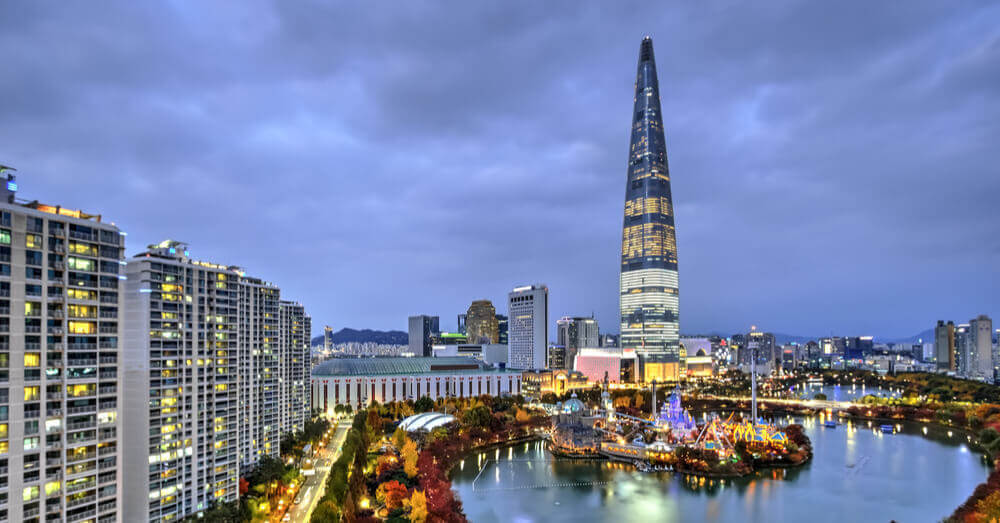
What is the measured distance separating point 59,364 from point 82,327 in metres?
1.28

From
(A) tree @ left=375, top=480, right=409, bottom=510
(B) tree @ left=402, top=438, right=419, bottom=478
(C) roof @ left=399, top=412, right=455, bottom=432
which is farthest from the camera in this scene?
(C) roof @ left=399, top=412, right=455, bottom=432

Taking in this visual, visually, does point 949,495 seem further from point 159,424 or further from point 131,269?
point 131,269

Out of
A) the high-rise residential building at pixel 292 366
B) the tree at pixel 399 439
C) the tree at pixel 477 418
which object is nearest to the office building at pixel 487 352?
the tree at pixel 477 418

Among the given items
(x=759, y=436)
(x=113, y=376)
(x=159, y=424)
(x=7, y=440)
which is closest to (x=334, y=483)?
(x=159, y=424)

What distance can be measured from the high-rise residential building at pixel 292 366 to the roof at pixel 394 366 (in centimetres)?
1619

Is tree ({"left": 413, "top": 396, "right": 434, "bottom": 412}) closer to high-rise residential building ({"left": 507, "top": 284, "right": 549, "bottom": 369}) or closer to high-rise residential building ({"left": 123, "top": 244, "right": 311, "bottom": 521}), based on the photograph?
high-rise residential building ({"left": 123, "top": 244, "right": 311, "bottom": 521})

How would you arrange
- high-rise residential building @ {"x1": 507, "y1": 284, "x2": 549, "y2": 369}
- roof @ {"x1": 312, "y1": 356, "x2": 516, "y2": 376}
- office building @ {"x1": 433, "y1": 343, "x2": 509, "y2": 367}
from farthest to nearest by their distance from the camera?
office building @ {"x1": 433, "y1": 343, "x2": 509, "y2": 367} < high-rise residential building @ {"x1": 507, "y1": 284, "x2": 549, "y2": 369} < roof @ {"x1": 312, "y1": 356, "x2": 516, "y2": 376}

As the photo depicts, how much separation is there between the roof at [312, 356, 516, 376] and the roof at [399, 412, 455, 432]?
16.0 metres

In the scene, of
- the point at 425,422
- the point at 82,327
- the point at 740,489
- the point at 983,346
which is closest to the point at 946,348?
the point at 983,346

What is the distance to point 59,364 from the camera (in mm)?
16891

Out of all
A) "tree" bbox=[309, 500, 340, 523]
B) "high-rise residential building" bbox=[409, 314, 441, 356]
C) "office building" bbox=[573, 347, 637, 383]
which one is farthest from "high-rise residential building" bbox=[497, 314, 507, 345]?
"tree" bbox=[309, 500, 340, 523]

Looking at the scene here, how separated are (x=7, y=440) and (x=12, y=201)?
6.89 meters

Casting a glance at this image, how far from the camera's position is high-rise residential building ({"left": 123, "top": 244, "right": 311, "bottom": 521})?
71.1 feet

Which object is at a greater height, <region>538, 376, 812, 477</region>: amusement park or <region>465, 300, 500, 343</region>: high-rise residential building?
<region>465, 300, 500, 343</region>: high-rise residential building
